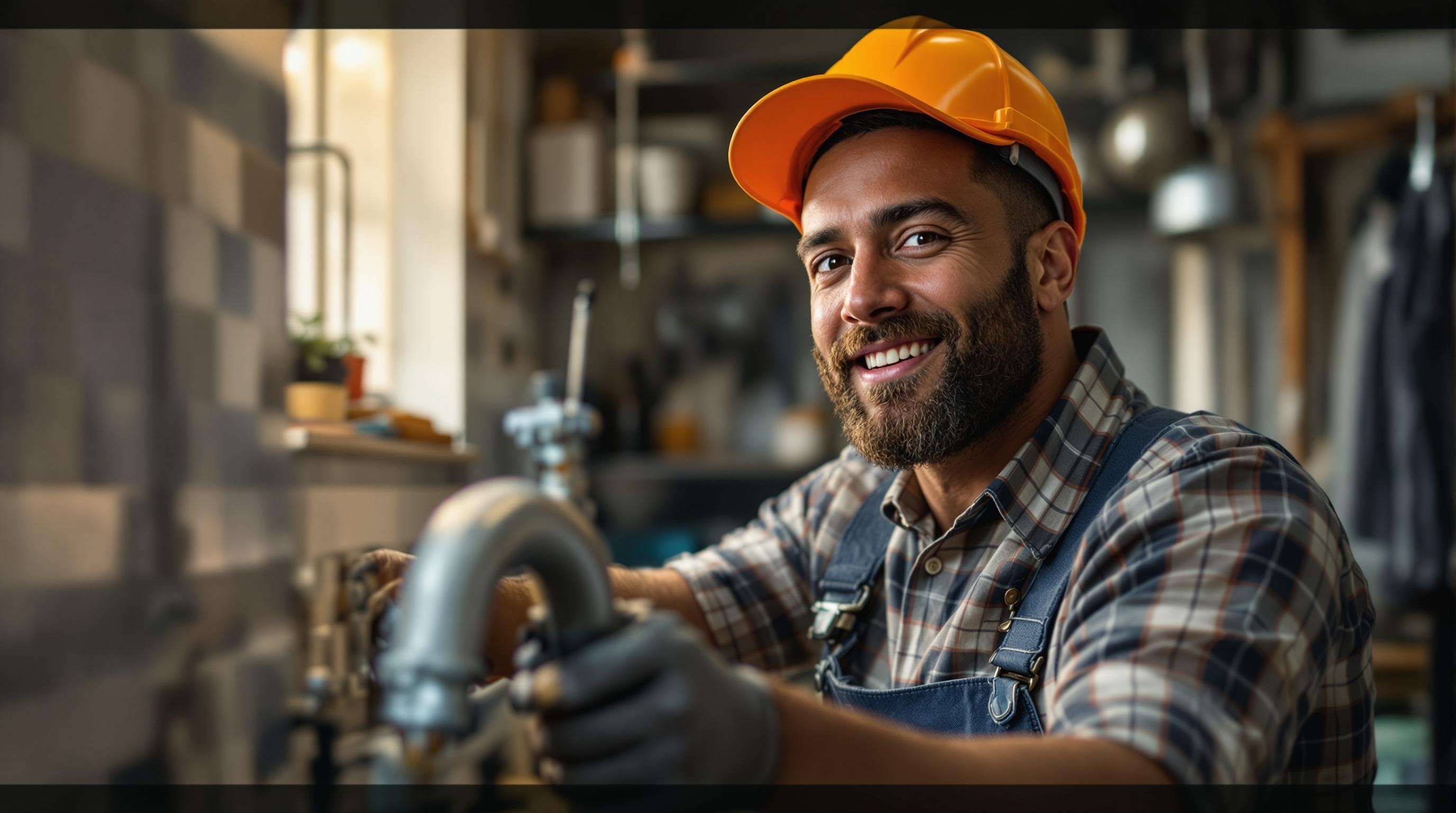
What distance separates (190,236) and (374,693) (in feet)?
1.27

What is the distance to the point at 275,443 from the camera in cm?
90

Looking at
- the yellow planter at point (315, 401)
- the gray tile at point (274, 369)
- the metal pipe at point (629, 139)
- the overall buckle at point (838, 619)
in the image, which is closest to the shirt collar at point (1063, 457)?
the overall buckle at point (838, 619)

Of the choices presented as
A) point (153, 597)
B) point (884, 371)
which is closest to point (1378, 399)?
point (884, 371)

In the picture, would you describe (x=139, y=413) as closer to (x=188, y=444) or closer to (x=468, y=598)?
(x=188, y=444)

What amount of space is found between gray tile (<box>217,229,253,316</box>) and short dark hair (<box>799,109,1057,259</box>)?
641mm

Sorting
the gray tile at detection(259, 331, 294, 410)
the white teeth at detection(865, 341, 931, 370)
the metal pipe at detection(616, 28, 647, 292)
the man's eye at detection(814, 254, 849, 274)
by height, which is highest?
the metal pipe at detection(616, 28, 647, 292)

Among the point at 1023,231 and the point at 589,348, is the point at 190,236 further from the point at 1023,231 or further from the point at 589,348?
the point at 589,348

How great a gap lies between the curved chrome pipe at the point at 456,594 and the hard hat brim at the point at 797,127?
0.74 metres

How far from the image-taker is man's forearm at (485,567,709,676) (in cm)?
111

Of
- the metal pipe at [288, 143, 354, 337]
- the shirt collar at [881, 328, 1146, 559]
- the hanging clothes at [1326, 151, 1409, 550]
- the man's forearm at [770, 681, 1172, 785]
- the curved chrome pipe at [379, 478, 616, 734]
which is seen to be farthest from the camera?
the hanging clothes at [1326, 151, 1409, 550]

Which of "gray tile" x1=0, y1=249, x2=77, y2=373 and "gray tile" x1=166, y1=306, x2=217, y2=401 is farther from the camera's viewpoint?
"gray tile" x1=166, y1=306, x2=217, y2=401

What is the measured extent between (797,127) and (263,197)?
23.8 inches

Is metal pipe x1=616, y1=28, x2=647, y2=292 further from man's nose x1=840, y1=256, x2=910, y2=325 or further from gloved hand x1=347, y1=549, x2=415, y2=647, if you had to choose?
gloved hand x1=347, y1=549, x2=415, y2=647

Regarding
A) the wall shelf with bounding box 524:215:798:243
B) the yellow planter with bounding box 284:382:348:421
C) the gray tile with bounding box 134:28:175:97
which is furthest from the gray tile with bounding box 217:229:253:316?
the wall shelf with bounding box 524:215:798:243
